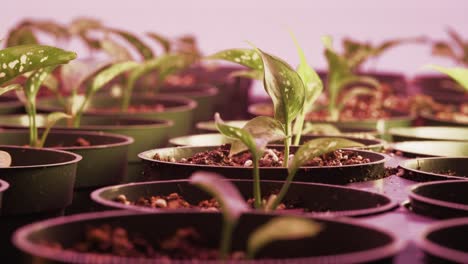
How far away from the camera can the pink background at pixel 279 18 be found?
595 centimetres

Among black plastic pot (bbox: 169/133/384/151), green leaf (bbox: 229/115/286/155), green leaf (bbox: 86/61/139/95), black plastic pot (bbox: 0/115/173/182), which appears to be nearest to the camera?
green leaf (bbox: 229/115/286/155)

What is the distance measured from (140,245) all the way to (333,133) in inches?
Answer: 50.5

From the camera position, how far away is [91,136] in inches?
82.0

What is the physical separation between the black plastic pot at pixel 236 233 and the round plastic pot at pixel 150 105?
1347 mm

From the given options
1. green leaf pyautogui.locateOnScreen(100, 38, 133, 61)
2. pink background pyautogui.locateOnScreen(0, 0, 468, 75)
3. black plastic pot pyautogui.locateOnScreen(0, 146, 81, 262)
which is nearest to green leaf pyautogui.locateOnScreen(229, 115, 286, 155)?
black plastic pot pyautogui.locateOnScreen(0, 146, 81, 262)

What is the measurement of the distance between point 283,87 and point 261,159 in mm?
174

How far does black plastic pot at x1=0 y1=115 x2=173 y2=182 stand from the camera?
2.12m

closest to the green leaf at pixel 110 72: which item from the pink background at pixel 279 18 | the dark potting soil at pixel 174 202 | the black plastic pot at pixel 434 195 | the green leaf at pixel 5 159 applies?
the green leaf at pixel 5 159

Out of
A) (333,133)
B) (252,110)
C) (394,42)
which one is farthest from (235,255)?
(394,42)

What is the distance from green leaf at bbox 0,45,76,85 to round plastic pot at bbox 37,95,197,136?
30.3 inches

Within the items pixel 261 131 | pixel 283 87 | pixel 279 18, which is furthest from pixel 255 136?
pixel 279 18

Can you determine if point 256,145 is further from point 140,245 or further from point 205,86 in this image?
point 205,86

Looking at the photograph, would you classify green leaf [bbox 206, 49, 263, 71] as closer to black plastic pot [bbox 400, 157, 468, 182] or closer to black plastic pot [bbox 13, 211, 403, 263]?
black plastic pot [bbox 400, 157, 468, 182]

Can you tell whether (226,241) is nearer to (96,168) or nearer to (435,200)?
(435,200)
